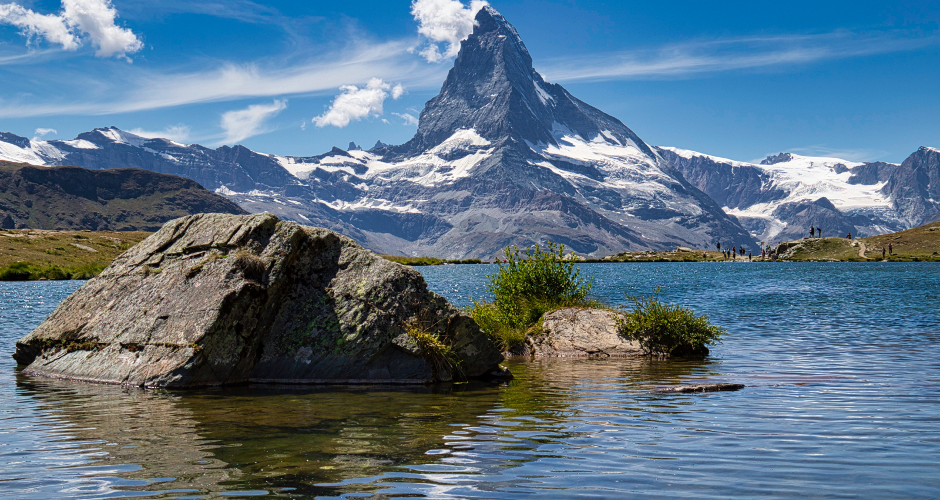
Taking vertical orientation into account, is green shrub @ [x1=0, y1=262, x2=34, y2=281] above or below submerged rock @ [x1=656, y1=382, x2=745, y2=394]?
above

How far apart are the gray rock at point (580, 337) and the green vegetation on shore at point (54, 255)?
10216cm

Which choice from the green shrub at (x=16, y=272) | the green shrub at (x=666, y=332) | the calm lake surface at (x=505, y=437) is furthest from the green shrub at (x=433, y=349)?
the green shrub at (x=16, y=272)

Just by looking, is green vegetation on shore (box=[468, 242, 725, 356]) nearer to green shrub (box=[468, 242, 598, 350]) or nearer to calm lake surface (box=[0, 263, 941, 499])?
green shrub (box=[468, 242, 598, 350])

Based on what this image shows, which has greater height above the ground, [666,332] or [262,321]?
[262,321]

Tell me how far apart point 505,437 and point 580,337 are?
18.4 metres

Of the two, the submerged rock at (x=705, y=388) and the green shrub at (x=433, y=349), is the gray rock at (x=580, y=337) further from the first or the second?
the submerged rock at (x=705, y=388)

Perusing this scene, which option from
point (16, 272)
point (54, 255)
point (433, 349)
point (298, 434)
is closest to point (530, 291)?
point (433, 349)

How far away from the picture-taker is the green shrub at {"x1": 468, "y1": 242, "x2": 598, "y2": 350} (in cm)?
3572

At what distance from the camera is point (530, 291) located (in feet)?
122

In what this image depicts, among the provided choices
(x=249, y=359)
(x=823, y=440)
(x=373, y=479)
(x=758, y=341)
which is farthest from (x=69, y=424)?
(x=758, y=341)

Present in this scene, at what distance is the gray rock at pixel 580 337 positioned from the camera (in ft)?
102

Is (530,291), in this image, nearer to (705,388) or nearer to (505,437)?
(705,388)

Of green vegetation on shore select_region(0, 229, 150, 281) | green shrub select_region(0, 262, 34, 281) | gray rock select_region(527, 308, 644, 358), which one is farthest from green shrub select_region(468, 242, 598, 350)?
green shrub select_region(0, 262, 34, 281)

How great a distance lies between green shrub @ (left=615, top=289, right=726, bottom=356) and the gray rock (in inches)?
19.9
